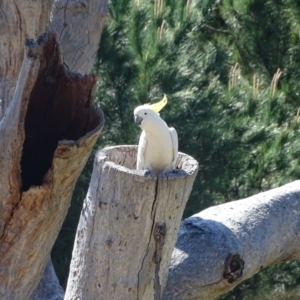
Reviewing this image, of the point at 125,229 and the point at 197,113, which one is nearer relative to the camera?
the point at 125,229

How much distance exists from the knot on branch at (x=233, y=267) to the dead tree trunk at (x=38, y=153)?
574 millimetres

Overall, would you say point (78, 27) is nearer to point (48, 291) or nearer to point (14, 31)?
point (14, 31)

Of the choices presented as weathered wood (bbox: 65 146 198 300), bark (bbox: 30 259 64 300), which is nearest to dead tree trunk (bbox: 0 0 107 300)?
weathered wood (bbox: 65 146 198 300)

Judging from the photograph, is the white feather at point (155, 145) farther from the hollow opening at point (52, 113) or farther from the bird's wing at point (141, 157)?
the hollow opening at point (52, 113)

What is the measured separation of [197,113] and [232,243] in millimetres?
1349

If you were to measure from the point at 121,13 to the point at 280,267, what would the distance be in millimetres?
1291

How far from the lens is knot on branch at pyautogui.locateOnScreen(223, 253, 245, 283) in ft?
5.84

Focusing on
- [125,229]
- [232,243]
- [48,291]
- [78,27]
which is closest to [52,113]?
[125,229]

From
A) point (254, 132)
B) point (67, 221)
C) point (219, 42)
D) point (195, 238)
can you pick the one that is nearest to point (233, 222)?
point (195, 238)

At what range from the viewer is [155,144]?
1.78 meters

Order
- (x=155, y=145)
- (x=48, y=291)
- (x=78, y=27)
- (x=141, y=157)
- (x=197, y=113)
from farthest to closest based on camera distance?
(x=197, y=113) → (x=78, y=27) → (x=48, y=291) → (x=155, y=145) → (x=141, y=157)

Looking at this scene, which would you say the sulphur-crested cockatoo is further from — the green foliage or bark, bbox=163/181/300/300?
the green foliage

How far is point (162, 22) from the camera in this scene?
3.26m

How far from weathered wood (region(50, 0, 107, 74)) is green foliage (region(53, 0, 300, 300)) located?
0.54m
